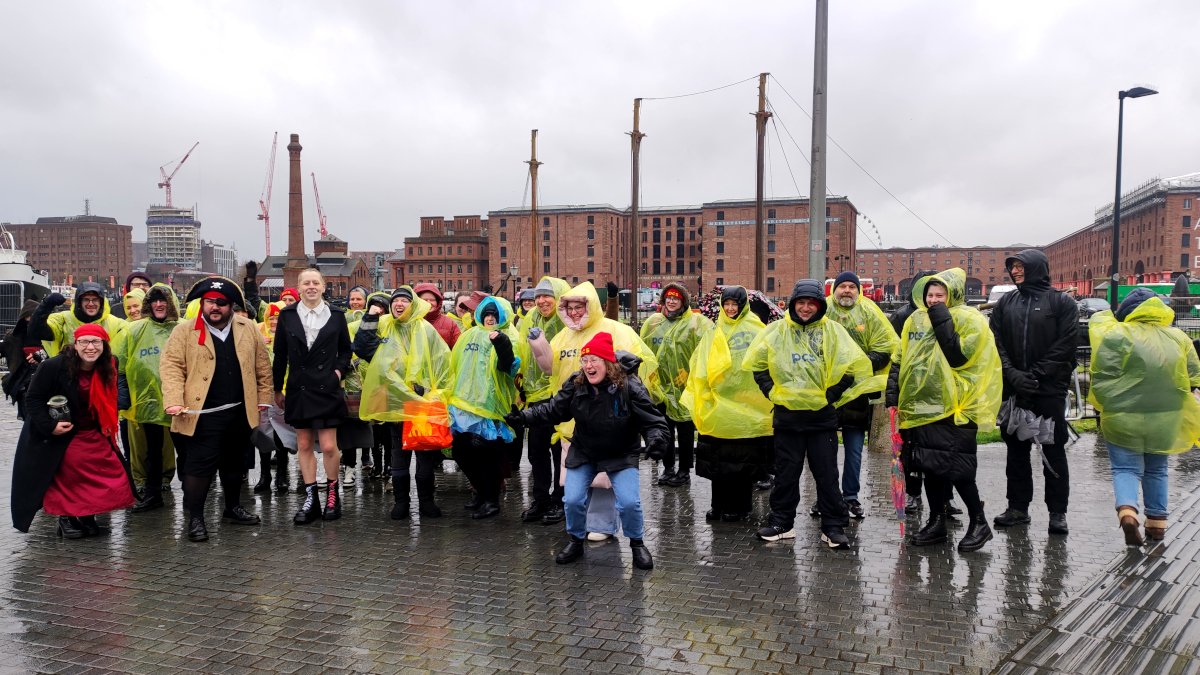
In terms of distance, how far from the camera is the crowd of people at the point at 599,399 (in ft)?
18.4

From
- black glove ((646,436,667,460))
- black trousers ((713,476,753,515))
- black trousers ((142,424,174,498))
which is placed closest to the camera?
black glove ((646,436,667,460))

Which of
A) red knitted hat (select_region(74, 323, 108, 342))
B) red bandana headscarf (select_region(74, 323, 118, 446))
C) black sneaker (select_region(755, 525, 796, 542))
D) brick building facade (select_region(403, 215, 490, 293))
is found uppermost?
brick building facade (select_region(403, 215, 490, 293))

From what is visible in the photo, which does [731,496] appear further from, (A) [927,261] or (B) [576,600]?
(A) [927,261]

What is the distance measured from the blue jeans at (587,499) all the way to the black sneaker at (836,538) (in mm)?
1370

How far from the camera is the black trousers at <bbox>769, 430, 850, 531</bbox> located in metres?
5.73

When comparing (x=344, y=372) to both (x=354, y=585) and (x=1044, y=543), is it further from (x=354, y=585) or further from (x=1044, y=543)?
(x=1044, y=543)

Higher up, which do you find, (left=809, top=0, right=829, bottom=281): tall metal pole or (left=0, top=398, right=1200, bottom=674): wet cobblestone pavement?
(left=809, top=0, right=829, bottom=281): tall metal pole

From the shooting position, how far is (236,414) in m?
6.32

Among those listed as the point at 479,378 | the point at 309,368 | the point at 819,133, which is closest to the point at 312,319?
the point at 309,368

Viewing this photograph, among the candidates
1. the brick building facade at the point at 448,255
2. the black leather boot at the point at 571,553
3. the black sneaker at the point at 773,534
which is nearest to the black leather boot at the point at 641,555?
the black leather boot at the point at 571,553

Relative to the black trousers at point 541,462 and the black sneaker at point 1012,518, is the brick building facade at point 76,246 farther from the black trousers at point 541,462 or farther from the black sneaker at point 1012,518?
the black sneaker at point 1012,518

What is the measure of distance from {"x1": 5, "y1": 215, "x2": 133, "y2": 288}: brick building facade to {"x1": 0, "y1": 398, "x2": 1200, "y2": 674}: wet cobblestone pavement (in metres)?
173

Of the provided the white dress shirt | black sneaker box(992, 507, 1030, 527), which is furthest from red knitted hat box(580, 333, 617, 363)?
black sneaker box(992, 507, 1030, 527)

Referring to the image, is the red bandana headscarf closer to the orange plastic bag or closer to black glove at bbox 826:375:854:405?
the orange plastic bag
